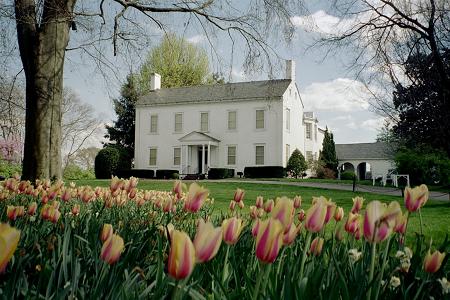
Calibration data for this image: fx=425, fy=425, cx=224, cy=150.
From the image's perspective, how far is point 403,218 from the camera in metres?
1.85

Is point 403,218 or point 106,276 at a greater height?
point 403,218

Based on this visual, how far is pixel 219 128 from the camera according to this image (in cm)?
3553

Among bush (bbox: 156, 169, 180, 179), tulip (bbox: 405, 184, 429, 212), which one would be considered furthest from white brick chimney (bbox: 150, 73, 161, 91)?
tulip (bbox: 405, 184, 429, 212)

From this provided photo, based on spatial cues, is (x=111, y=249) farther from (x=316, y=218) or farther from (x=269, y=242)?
(x=316, y=218)

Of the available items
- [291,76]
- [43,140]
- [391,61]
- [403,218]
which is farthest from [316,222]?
[291,76]

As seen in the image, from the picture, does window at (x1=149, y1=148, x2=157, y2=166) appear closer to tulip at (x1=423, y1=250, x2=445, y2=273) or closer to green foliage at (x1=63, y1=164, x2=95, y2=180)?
green foliage at (x1=63, y1=164, x2=95, y2=180)

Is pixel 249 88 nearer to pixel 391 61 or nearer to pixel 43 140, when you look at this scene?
pixel 391 61

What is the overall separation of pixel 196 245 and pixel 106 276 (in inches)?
23.3

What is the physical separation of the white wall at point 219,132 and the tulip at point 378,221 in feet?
99.3

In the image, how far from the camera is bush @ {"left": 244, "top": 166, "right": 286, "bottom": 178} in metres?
31.8

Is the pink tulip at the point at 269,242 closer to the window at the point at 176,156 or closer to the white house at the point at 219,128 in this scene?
the white house at the point at 219,128

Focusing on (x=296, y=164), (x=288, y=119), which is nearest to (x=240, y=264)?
(x=296, y=164)

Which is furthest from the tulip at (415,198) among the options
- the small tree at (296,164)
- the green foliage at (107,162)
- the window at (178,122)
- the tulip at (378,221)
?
the window at (178,122)

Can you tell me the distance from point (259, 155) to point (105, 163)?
42.2ft
